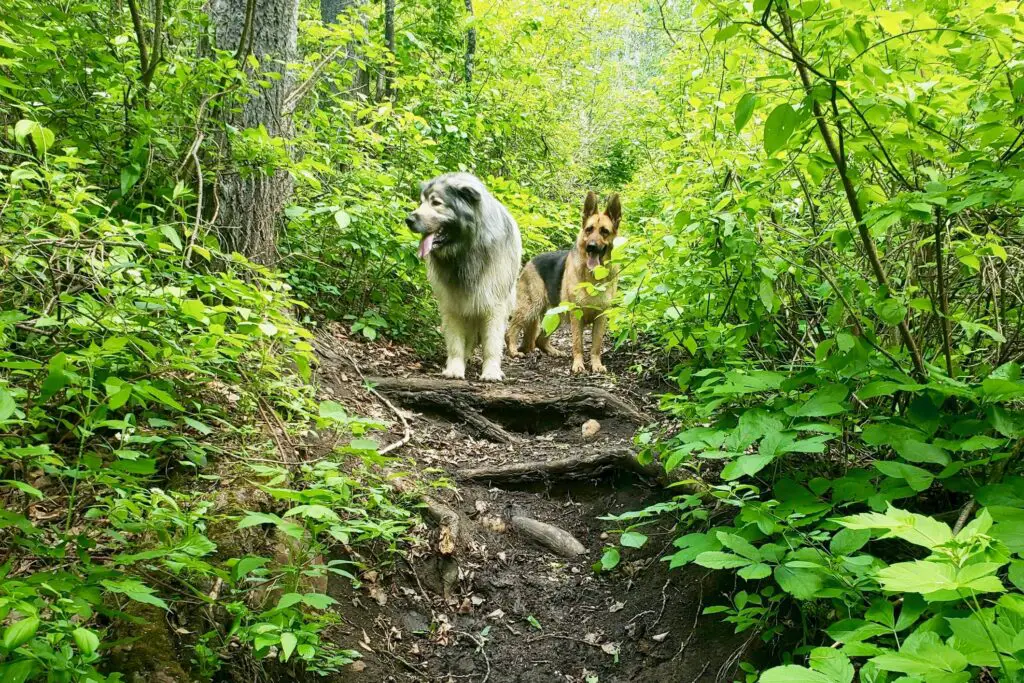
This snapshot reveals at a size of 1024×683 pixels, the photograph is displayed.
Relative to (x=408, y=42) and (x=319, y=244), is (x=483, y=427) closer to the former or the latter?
(x=319, y=244)

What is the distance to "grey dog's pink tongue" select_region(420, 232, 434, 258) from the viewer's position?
5430 mm

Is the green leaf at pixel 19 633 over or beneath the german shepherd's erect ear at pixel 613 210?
beneath

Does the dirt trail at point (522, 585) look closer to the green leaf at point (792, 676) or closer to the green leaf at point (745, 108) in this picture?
the green leaf at point (792, 676)

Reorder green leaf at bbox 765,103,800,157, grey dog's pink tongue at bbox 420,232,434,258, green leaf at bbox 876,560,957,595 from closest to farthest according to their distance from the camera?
green leaf at bbox 876,560,957,595
green leaf at bbox 765,103,800,157
grey dog's pink tongue at bbox 420,232,434,258

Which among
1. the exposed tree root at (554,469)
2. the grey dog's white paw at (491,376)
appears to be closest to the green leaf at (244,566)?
the exposed tree root at (554,469)

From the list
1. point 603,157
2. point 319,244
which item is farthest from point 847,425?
point 603,157

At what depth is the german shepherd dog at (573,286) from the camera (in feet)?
22.2

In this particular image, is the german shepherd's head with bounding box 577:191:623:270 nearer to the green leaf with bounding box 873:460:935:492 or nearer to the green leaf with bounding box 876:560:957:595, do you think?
the green leaf with bounding box 873:460:935:492

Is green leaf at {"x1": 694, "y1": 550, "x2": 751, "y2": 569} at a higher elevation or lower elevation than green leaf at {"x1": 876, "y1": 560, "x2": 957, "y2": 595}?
lower

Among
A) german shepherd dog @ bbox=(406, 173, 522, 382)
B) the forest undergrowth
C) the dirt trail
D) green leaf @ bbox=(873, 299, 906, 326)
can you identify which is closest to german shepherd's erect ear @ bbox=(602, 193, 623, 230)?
german shepherd dog @ bbox=(406, 173, 522, 382)

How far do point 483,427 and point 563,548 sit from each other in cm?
147

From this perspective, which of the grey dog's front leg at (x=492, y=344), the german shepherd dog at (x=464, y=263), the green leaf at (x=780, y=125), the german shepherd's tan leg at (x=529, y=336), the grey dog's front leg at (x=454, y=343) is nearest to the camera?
the green leaf at (x=780, y=125)

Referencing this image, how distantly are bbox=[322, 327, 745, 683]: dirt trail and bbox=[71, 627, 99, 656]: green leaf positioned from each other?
1349 mm

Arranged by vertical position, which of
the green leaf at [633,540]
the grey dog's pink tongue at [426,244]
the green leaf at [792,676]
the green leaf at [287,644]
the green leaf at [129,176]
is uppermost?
the green leaf at [129,176]
